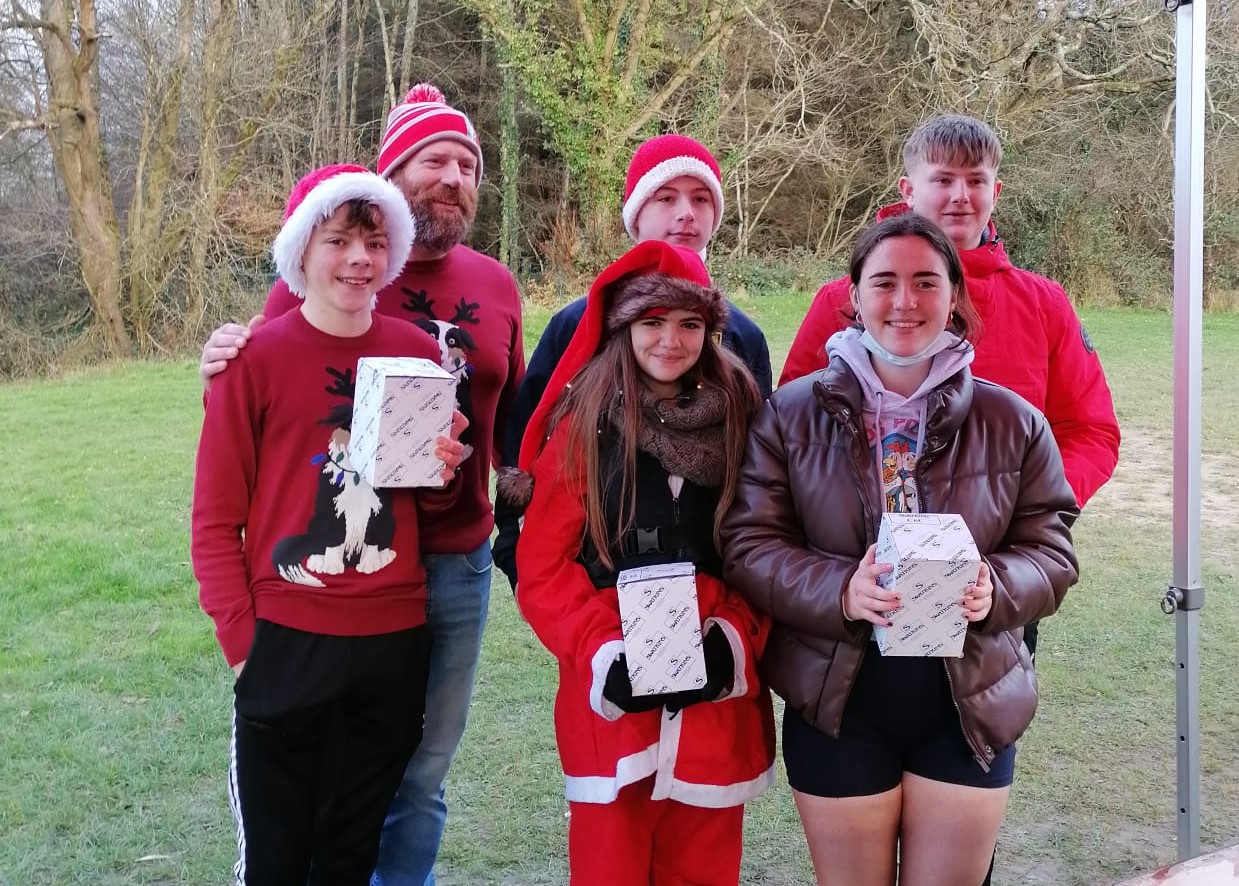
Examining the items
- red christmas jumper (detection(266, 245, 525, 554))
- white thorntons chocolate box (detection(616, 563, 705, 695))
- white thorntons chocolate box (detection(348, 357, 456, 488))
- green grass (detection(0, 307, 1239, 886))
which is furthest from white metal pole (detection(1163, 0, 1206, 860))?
white thorntons chocolate box (detection(348, 357, 456, 488))

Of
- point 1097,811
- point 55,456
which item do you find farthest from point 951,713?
point 55,456

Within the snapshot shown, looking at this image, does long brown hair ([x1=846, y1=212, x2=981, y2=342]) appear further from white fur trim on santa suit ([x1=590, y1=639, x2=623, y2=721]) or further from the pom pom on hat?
white fur trim on santa suit ([x1=590, y1=639, x2=623, y2=721])

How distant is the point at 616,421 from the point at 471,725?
2.31 metres

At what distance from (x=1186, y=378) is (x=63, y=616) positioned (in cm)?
486

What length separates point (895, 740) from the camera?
1.90m

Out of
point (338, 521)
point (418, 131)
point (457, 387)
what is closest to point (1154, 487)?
point (457, 387)

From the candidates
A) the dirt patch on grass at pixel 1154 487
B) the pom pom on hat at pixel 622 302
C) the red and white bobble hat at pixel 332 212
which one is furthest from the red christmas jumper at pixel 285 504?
the dirt patch on grass at pixel 1154 487

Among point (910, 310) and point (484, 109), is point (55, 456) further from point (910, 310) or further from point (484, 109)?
point (484, 109)

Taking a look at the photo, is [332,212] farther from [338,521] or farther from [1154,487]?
[1154,487]

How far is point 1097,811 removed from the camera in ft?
10.9

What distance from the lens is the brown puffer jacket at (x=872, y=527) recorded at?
6.03ft

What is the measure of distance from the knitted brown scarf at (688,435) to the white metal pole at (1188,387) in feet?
4.52

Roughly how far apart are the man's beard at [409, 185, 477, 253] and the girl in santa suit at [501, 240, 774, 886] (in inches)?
16.7

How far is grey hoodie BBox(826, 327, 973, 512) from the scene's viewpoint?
1910 millimetres
